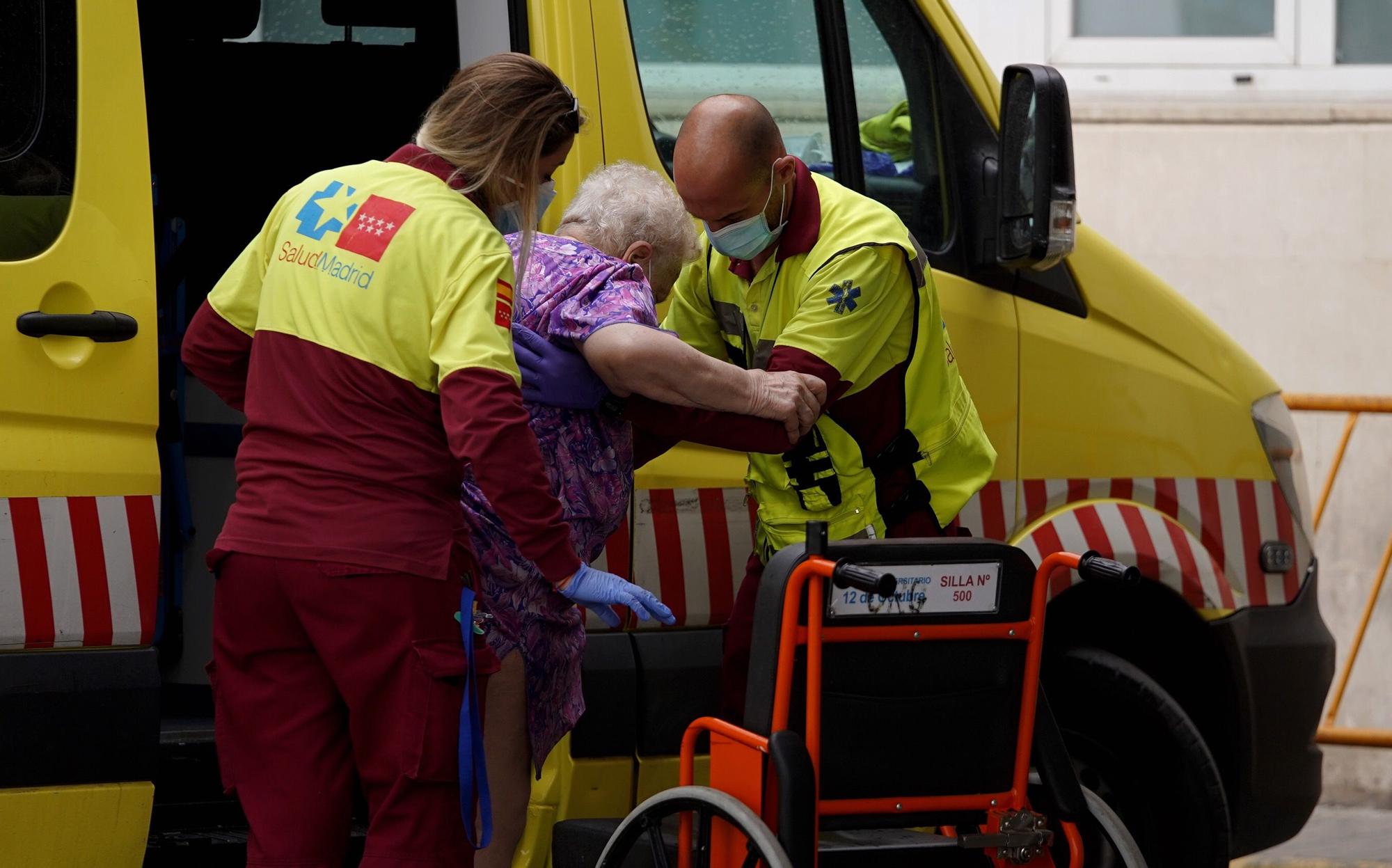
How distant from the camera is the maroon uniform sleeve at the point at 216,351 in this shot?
283 cm

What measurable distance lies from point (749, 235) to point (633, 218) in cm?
23

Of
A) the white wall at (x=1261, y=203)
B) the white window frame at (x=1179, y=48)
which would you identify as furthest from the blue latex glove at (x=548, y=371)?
the white window frame at (x=1179, y=48)

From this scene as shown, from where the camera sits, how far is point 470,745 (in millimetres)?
2604

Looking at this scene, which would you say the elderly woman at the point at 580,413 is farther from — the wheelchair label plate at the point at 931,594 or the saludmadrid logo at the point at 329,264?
the wheelchair label plate at the point at 931,594

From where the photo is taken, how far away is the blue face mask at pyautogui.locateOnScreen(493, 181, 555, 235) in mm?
2752

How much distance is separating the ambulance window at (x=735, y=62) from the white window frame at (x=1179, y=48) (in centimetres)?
398

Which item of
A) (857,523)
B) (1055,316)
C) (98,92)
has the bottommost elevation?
(857,523)

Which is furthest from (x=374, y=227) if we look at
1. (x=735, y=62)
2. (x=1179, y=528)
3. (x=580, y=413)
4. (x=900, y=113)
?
(x=1179, y=528)

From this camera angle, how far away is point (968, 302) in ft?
12.3

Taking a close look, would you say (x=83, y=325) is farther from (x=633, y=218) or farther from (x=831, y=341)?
(x=831, y=341)

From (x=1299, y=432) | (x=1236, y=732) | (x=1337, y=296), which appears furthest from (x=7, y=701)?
(x=1337, y=296)

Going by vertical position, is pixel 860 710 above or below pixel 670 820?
above

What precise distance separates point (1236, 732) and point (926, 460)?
125 centimetres

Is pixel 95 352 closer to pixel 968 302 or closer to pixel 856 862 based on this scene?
pixel 856 862
